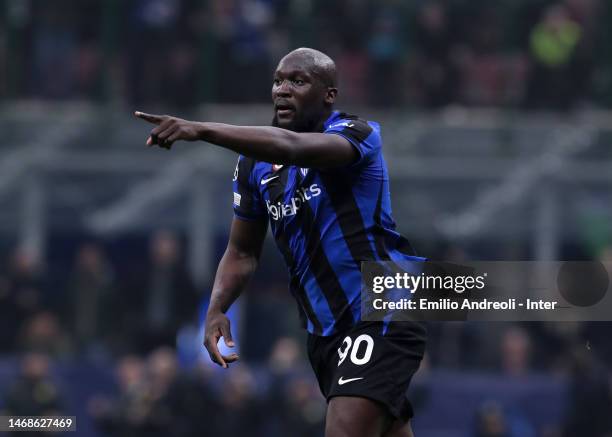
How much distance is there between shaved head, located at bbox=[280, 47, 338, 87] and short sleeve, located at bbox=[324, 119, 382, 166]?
0.21m

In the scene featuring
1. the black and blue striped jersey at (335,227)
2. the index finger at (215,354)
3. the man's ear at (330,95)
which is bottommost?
the index finger at (215,354)

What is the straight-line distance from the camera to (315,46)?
52.9 feet

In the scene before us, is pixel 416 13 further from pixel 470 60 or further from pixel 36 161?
pixel 36 161

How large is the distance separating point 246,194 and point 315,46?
930 cm

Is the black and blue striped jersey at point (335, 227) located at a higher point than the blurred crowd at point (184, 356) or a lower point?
higher

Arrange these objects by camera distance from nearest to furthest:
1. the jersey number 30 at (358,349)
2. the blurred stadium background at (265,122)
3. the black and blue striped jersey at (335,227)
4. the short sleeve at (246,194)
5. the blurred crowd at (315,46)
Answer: the jersey number 30 at (358,349) < the black and blue striped jersey at (335,227) < the short sleeve at (246,194) < the blurred stadium background at (265,122) < the blurred crowd at (315,46)

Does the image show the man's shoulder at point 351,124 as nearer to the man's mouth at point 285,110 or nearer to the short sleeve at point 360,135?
the short sleeve at point 360,135

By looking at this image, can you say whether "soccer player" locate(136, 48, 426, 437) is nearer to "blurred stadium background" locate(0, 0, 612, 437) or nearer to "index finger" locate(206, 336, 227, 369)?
"index finger" locate(206, 336, 227, 369)

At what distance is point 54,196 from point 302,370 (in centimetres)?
360

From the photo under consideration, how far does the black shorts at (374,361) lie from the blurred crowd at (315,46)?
366 inches

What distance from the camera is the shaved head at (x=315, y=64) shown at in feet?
21.6

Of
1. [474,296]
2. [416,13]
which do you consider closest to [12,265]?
[416,13]

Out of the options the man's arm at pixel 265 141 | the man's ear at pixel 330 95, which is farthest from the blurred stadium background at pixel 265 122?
the man's arm at pixel 265 141

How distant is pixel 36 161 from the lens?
51.3ft
